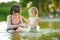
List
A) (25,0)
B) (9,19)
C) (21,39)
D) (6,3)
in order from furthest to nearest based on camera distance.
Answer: (25,0), (6,3), (9,19), (21,39)

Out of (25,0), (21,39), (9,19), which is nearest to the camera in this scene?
(21,39)

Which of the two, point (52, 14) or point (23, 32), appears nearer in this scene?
point (23, 32)

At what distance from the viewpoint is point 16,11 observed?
2412 mm

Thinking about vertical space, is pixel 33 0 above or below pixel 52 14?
above

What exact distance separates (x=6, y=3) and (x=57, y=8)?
148 centimetres

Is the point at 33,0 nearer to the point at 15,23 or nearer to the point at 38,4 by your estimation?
the point at 38,4

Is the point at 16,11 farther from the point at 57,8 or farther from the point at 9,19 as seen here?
the point at 57,8

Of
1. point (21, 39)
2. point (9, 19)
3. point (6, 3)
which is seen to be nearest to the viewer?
point (21, 39)

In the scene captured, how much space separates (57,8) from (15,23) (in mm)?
2731

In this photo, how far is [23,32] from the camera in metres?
2.44

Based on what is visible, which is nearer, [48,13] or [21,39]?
[21,39]

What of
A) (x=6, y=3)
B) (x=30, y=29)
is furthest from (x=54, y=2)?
(x=30, y=29)

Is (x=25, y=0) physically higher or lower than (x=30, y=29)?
higher

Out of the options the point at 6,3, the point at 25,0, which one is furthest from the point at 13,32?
the point at 25,0
